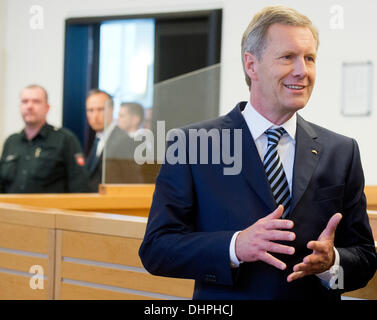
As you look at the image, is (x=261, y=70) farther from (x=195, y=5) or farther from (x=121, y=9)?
(x=121, y=9)

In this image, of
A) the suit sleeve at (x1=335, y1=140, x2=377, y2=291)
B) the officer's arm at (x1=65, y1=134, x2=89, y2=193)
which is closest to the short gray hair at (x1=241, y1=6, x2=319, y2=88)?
the suit sleeve at (x1=335, y1=140, x2=377, y2=291)

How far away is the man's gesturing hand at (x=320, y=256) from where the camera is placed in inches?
58.0

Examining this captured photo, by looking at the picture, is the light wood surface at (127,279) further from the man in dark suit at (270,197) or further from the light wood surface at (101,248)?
the man in dark suit at (270,197)

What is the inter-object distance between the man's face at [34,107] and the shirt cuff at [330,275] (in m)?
3.61

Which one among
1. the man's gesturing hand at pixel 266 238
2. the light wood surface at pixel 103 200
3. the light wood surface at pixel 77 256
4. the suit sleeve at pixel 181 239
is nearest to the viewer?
the man's gesturing hand at pixel 266 238

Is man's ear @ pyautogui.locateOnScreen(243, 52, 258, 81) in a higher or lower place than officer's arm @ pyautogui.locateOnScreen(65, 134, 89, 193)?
higher

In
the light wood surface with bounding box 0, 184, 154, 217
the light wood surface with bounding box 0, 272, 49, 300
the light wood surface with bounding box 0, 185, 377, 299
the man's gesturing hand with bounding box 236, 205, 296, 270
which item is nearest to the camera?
the man's gesturing hand with bounding box 236, 205, 296, 270

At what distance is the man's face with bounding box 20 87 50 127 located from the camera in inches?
191

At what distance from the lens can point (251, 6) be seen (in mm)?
6355

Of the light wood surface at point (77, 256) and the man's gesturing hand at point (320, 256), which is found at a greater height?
the man's gesturing hand at point (320, 256)

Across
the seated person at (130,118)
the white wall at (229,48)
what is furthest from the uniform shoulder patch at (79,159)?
the white wall at (229,48)

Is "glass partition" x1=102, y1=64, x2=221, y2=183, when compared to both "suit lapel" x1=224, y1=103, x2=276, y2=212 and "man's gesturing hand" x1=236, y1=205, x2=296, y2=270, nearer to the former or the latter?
"suit lapel" x1=224, y1=103, x2=276, y2=212

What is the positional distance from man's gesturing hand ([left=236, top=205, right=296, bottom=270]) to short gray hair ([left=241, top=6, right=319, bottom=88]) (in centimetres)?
45

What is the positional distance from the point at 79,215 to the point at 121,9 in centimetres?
465
